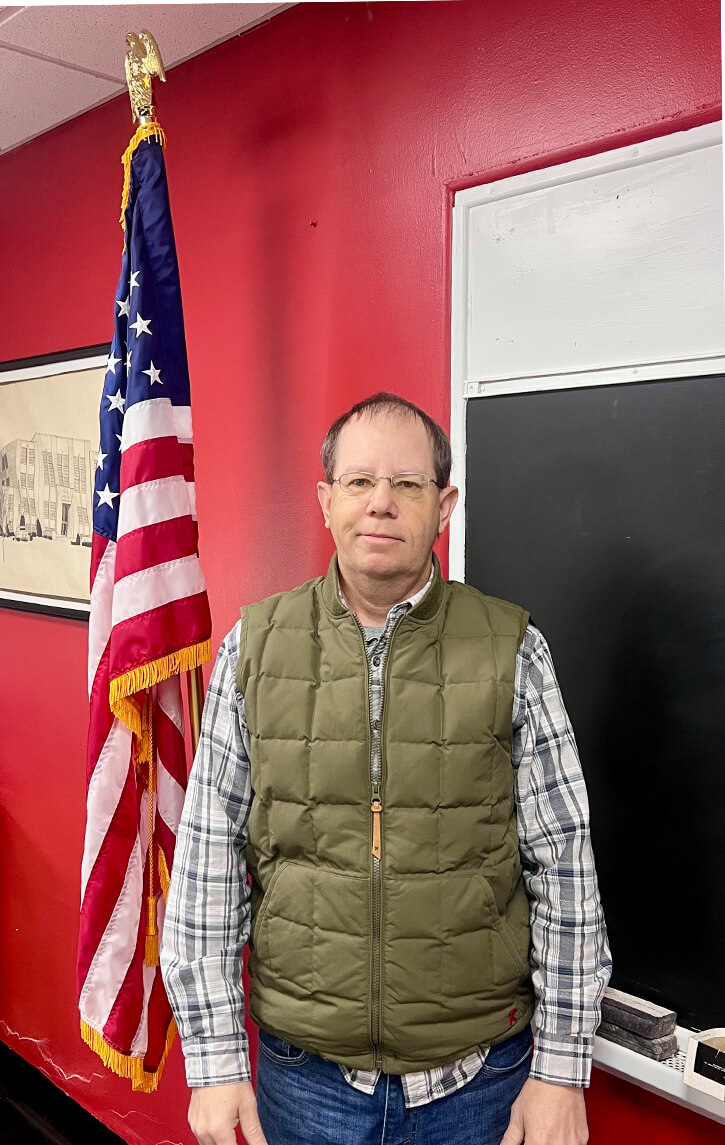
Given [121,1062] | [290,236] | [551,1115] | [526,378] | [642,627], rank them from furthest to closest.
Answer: [290,236] < [121,1062] < [526,378] < [642,627] < [551,1115]

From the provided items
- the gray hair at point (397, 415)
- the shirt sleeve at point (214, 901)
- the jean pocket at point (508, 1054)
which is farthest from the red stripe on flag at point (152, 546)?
the jean pocket at point (508, 1054)

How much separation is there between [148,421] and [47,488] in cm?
104

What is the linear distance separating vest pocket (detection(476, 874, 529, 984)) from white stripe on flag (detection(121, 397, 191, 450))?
1.01 m

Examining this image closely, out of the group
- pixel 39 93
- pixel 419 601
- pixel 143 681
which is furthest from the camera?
pixel 39 93

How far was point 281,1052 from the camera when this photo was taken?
4.56ft

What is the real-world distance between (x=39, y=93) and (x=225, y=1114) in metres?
2.32

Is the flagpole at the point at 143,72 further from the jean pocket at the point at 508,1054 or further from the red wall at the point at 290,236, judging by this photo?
the jean pocket at the point at 508,1054

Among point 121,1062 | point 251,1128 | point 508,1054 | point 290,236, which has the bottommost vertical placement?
point 121,1062

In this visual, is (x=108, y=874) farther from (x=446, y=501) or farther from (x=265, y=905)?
(x=446, y=501)

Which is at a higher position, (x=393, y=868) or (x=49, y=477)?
(x=49, y=477)

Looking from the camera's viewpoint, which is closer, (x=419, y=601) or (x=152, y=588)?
(x=419, y=601)

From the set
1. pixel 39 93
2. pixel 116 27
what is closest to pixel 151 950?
pixel 116 27

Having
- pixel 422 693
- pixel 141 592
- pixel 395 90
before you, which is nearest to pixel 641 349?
pixel 422 693

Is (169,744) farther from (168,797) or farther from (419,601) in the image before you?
(419,601)
